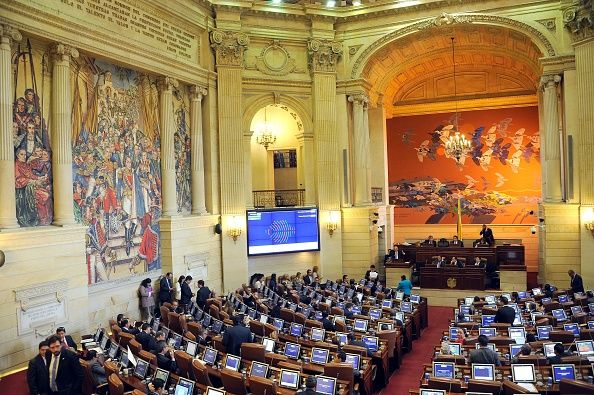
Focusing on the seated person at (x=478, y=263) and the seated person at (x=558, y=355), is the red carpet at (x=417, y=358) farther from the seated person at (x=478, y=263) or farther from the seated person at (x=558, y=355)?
Result: the seated person at (x=558, y=355)

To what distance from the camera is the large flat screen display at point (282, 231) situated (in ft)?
61.2

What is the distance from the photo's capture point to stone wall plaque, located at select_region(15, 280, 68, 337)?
1101 centimetres

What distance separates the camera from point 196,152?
17.8m

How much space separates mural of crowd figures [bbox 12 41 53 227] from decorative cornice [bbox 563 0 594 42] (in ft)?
50.7

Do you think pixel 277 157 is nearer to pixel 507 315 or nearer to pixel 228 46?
pixel 228 46

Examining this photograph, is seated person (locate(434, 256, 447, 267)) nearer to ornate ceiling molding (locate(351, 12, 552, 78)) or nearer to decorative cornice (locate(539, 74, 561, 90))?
decorative cornice (locate(539, 74, 561, 90))

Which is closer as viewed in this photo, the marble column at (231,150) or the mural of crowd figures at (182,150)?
the mural of crowd figures at (182,150)

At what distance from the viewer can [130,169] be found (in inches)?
594

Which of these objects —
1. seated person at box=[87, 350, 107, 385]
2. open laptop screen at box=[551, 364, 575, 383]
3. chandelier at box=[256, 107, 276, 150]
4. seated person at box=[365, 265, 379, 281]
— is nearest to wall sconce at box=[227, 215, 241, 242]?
chandelier at box=[256, 107, 276, 150]

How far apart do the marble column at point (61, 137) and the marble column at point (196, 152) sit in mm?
5484

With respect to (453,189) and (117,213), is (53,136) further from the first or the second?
(453,189)

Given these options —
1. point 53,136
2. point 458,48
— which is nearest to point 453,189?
point 458,48

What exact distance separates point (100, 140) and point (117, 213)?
2.00 meters

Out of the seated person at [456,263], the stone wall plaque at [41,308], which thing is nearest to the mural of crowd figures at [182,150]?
the stone wall plaque at [41,308]
